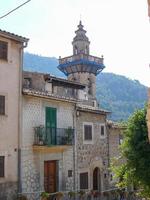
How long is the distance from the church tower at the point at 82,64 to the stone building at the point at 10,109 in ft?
→ 84.5

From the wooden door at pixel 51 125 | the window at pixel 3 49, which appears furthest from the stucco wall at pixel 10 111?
the wooden door at pixel 51 125

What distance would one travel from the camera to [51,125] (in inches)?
902

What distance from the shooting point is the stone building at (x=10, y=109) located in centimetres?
1984

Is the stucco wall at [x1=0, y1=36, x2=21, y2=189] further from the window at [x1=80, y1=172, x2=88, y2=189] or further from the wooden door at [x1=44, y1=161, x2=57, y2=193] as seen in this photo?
the window at [x1=80, y1=172, x2=88, y2=189]

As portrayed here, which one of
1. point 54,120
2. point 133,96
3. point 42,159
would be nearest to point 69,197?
point 42,159

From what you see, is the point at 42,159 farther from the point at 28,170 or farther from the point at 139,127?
the point at 139,127

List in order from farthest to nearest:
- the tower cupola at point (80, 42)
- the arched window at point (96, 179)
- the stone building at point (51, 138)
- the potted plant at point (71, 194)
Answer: the tower cupola at point (80, 42) → the arched window at point (96, 179) → the potted plant at point (71, 194) → the stone building at point (51, 138)

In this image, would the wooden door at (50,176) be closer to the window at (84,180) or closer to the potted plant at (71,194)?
the potted plant at (71,194)

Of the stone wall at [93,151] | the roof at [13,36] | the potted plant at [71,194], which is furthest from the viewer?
the stone wall at [93,151]

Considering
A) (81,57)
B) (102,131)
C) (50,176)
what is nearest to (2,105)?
(50,176)

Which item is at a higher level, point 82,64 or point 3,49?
point 82,64

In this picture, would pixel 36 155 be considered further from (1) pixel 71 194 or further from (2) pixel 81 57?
(2) pixel 81 57

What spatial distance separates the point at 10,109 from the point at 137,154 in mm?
6664

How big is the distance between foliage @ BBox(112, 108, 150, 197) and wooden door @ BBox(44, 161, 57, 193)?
17.1ft
